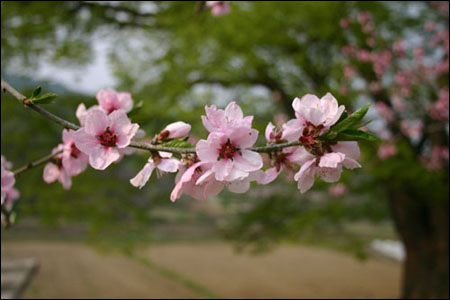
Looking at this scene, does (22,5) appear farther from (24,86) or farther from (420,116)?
(420,116)

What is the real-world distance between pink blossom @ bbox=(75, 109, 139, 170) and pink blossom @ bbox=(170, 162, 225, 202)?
0.14 m

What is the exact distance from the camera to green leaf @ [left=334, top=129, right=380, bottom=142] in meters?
0.77

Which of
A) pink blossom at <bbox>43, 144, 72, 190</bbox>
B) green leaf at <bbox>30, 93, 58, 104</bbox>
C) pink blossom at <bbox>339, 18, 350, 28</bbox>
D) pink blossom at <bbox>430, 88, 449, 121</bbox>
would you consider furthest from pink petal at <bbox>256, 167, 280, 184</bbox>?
pink blossom at <bbox>339, 18, 350, 28</bbox>

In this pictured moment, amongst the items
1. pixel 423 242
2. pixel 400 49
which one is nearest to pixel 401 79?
pixel 400 49

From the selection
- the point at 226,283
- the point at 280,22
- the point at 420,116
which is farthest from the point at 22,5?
the point at 226,283

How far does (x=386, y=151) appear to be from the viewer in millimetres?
4125

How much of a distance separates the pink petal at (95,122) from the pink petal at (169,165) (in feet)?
0.49

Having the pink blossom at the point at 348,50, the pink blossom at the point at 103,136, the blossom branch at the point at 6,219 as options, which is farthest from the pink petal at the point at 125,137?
the pink blossom at the point at 348,50

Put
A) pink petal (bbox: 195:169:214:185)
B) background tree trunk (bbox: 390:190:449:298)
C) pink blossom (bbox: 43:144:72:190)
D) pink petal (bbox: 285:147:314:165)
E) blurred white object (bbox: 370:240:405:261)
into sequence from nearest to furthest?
1. pink petal (bbox: 195:169:214:185)
2. pink petal (bbox: 285:147:314:165)
3. pink blossom (bbox: 43:144:72:190)
4. background tree trunk (bbox: 390:190:449:298)
5. blurred white object (bbox: 370:240:405:261)

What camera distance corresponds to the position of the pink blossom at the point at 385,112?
448cm

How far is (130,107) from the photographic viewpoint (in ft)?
4.32

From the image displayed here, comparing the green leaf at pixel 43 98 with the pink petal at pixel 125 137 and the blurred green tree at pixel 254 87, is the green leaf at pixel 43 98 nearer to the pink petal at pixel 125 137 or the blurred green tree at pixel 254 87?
the pink petal at pixel 125 137

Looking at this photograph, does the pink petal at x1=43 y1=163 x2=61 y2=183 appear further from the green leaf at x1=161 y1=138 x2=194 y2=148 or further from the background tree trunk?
the background tree trunk

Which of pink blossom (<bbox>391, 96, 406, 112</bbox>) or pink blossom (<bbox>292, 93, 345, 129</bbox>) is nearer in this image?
pink blossom (<bbox>292, 93, 345, 129</bbox>)
